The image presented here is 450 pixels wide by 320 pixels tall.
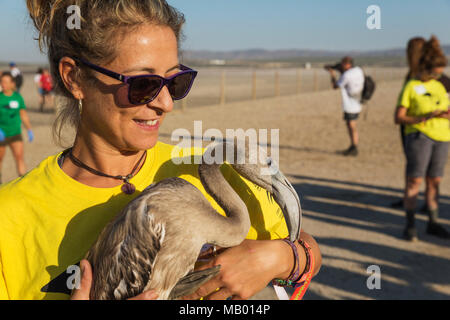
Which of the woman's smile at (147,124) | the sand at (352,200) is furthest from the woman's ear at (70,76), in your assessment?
the sand at (352,200)

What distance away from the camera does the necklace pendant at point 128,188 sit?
1.97 m

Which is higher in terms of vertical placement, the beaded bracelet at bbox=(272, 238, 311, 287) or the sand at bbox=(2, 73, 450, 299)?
the beaded bracelet at bbox=(272, 238, 311, 287)

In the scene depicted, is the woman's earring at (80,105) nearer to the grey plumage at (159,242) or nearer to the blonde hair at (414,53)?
the grey plumage at (159,242)

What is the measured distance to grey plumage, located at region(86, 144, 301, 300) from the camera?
1731 mm

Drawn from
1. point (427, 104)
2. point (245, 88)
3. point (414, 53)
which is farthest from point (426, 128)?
point (245, 88)

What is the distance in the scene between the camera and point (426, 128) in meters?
6.52

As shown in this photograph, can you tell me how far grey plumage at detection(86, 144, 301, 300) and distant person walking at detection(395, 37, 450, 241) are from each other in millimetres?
5382

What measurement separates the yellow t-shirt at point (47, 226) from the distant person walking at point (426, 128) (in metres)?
5.43

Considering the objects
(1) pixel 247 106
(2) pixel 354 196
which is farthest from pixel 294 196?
(1) pixel 247 106

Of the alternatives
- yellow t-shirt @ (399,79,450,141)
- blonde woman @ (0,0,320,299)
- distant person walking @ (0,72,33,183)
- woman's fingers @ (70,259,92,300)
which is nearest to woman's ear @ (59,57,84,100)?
blonde woman @ (0,0,320,299)

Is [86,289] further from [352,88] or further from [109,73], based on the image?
[352,88]

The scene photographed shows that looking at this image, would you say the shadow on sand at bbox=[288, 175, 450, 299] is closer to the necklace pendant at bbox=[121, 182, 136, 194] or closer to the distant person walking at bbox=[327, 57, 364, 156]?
the distant person walking at bbox=[327, 57, 364, 156]

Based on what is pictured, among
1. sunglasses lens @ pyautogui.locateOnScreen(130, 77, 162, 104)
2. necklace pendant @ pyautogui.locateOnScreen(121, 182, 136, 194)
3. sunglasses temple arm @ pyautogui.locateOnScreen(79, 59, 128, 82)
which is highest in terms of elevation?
sunglasses temple arm @ pyautogui.locateOnScreen(79, 59, 128, 82)
